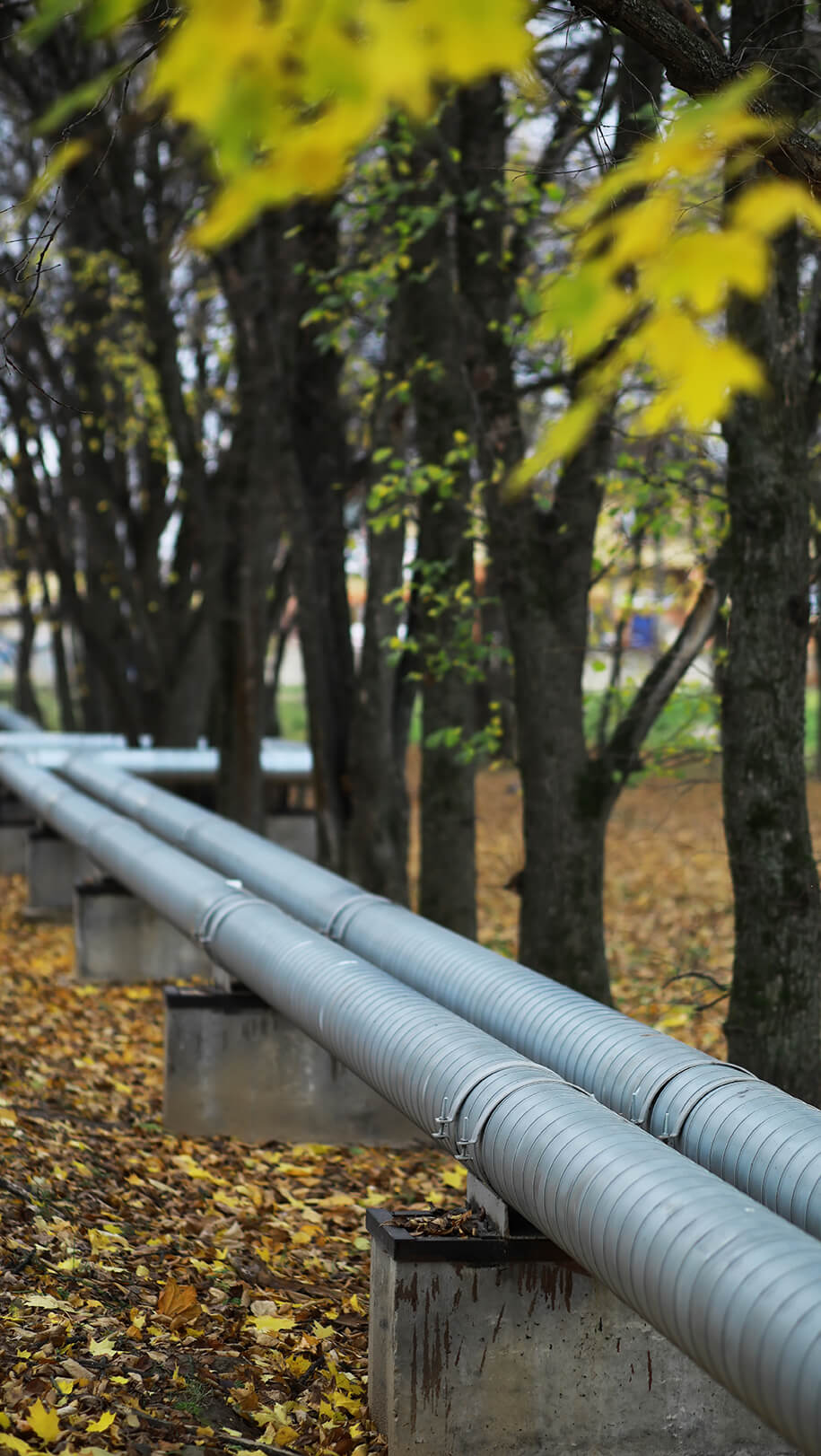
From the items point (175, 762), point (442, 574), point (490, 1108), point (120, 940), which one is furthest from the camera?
point (175, 762)

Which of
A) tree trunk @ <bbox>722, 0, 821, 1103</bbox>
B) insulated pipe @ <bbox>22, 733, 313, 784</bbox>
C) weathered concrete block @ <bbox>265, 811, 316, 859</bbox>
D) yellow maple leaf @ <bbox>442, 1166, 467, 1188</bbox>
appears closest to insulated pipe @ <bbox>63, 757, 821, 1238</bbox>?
tree trunk @ <bbox>722, 0, 821, 1103</bbox>

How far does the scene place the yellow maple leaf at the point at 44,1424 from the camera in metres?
3.59

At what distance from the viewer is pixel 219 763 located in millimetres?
12141

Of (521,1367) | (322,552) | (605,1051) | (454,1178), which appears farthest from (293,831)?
(521,1367)

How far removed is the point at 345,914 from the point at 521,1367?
9.99 feet

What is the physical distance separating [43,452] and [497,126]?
13217 mm

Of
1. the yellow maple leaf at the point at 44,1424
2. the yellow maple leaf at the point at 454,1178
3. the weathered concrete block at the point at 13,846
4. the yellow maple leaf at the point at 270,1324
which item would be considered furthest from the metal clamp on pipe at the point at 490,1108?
the weathered concrete block at the point at 13,846

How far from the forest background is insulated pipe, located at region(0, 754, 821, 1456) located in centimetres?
168

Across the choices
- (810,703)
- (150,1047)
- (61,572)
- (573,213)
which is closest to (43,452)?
(61,572)

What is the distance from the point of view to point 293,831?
1521 centimetres

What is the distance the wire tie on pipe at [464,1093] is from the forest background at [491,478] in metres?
1.81

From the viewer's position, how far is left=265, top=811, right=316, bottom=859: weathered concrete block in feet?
49.6

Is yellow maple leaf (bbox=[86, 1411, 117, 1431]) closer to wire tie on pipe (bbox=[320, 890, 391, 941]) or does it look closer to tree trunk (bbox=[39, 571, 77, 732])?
wire tie on pipe (bbox=[320, 890, 391, 941])

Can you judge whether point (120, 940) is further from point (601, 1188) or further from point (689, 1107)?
point (601, 1188)
